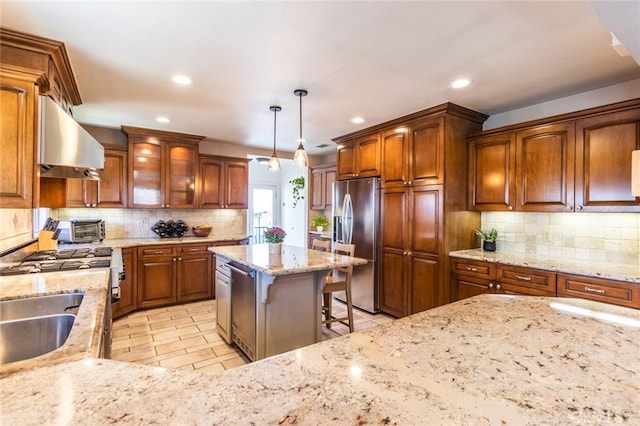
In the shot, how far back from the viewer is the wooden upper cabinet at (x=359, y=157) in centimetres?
404

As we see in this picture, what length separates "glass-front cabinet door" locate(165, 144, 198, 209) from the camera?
4.51 meters

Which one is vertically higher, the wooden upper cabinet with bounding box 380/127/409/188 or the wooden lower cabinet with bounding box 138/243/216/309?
the wooden upper cabinet with bounding box 380/127/409/188

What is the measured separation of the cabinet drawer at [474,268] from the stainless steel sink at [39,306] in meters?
3.10

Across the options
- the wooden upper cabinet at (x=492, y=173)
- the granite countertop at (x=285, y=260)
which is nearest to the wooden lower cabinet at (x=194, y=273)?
the granite countertop at (x=285, y=260)

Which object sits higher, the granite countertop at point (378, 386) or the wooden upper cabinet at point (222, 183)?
the wooden upper cabinet at point (222, 183)

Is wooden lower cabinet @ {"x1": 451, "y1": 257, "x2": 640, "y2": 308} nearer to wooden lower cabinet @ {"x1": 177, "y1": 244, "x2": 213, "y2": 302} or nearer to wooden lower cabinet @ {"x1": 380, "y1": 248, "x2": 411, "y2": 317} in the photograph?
wooden lower cabinet @ {"x1": 380, "y1": 248, "x2": 411, "y2": 317}

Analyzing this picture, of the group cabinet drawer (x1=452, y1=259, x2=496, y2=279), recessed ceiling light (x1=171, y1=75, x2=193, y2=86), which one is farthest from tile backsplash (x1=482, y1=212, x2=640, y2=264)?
recessed ceiling light (x1=171, y1=75, x2=193, y2=86)

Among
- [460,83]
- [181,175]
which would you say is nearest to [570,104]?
[460,83]

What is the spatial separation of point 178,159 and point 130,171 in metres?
0.64

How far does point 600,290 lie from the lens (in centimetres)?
235

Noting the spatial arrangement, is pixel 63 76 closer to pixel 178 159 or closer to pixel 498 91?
pixel 178 159

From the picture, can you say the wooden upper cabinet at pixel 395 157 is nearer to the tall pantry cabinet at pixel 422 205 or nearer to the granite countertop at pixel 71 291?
the tall pantry cabinet at pixel 422 205

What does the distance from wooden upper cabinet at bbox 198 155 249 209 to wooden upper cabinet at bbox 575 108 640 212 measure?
4.30 metres

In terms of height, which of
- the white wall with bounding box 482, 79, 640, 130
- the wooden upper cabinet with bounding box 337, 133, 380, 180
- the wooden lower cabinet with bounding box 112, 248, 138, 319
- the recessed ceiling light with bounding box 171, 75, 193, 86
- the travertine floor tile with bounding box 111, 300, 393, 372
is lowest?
the travertine floor tile with bounding box 111, 300, 393, 372
